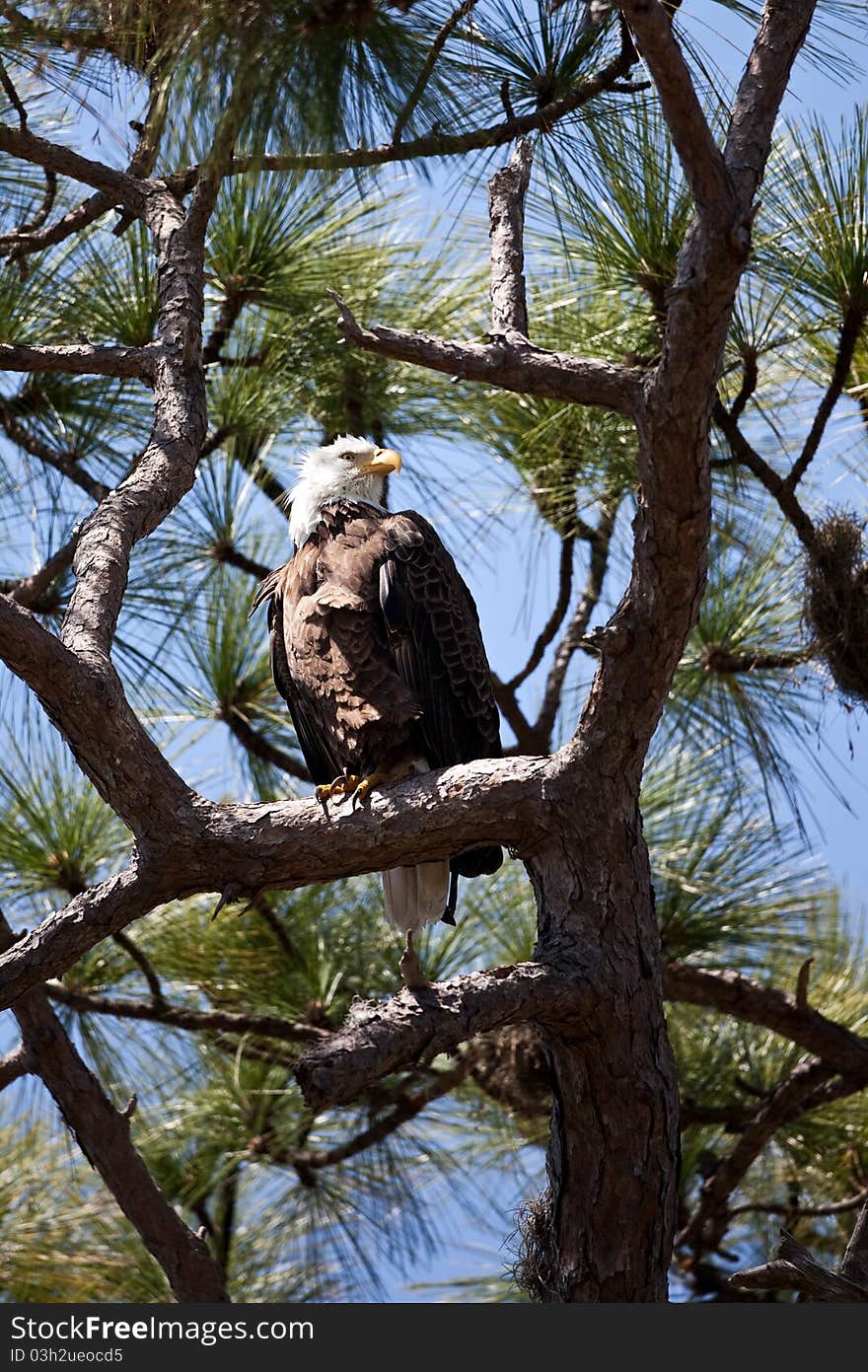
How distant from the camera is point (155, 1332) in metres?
2.49

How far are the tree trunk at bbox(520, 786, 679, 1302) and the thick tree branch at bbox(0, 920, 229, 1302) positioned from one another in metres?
0.88

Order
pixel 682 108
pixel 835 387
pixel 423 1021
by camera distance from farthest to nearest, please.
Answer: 1. pixel 835 387
2. pixel 423 1021
3. pixel 682 108

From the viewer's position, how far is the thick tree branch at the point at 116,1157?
3043 millimetres

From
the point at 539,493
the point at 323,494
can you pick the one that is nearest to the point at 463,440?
the point at 539,493

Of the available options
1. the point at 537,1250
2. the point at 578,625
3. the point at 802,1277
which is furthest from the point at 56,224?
the point at 802,1277

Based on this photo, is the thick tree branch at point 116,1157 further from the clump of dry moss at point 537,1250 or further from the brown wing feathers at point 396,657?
the brown wing feathers at point 396,657

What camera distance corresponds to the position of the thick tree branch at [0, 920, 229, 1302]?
304 centimetres

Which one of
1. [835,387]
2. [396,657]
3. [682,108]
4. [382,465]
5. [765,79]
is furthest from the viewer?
[382,465]

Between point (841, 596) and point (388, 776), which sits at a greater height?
point (841, 596)

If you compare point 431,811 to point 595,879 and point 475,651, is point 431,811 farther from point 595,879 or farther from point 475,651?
point 475,651

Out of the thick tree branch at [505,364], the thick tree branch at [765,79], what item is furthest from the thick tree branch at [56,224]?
the thick tree branch at [765,79]

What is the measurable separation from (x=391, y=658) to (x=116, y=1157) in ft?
3.71

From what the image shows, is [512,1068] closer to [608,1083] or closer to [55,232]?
[608,1083]

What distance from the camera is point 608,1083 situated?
2.42 metres
